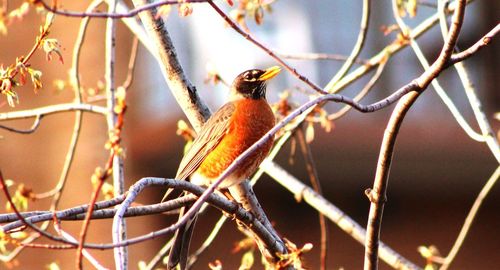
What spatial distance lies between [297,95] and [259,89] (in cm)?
411

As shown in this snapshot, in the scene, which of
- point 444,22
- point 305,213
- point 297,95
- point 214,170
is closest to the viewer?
point 444,22

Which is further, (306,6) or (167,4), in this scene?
(306,6)

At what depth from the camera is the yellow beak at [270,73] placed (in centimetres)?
478

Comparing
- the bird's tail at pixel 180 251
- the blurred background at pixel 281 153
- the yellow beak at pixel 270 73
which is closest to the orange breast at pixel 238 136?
the yellow beak at pixel 270 73

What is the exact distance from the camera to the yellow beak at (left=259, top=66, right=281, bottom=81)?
4.78 m

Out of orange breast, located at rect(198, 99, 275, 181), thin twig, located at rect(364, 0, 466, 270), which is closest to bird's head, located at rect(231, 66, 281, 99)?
orange breast, located at rect(198, 99, 275, 181)

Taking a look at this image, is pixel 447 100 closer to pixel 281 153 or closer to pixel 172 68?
pixel 172 68

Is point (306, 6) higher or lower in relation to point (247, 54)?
higher

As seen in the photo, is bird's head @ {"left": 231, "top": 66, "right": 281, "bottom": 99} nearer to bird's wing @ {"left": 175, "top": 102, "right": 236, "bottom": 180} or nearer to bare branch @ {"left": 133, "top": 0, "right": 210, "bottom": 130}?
bird's wing @ {"left": 175, "top": 102, "right": 236, "bottom": 180}

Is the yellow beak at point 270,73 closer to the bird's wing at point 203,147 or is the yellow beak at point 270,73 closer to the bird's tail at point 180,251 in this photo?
the bird's wing at point 203,147

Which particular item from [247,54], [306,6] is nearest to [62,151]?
[247,54]

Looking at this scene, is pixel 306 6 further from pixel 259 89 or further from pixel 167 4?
pixel 167 4

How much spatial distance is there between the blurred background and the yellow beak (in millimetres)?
4259

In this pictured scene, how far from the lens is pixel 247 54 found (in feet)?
32.8
